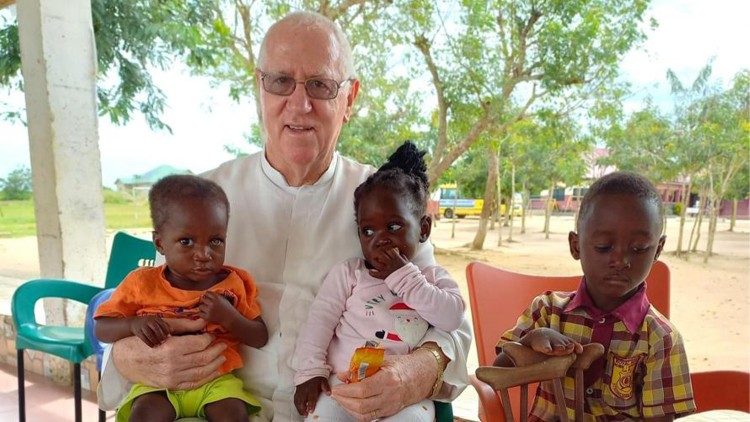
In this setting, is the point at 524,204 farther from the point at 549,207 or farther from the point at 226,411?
the point at 226,411

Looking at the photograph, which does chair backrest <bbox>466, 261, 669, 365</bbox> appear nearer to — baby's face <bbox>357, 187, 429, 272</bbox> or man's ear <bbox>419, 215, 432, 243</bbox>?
man's ear <bbox>419, 215, 432, 243</bbox>

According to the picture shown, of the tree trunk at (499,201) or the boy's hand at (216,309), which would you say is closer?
the boy's hand at (216,309)

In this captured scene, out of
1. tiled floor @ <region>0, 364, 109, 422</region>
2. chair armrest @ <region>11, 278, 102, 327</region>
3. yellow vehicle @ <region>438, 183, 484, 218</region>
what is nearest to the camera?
chair armrest @ <region>11, 278, 102, 327</region>

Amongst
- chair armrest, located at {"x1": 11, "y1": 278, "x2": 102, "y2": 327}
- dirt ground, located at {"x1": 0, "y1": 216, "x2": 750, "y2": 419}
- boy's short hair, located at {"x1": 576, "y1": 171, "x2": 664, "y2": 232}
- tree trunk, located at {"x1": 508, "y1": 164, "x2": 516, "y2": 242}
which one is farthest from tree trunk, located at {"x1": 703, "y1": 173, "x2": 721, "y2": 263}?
chair armrest, located at {"x1": 11, "y1": 278, "x2": 102, "y2": 327}

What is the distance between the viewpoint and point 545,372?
132cm

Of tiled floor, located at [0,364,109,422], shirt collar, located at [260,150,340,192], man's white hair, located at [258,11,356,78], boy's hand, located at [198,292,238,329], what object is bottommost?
tiled floor, located at [0,364,109,422]

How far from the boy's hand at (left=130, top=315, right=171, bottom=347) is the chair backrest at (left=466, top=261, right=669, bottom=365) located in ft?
3.26

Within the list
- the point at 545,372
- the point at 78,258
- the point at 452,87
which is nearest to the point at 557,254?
the point at 452,87

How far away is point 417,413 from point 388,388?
147 millimetres

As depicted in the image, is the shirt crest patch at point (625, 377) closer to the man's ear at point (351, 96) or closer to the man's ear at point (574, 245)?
the man's ear at point (574, 245)

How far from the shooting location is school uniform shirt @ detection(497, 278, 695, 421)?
150 cm

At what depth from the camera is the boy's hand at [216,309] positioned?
5.42ft

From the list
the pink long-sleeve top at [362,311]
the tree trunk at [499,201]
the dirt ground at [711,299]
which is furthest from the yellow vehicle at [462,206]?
the pink long-sleeve top at [362,311]

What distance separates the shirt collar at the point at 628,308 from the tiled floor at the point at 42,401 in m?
2.89
